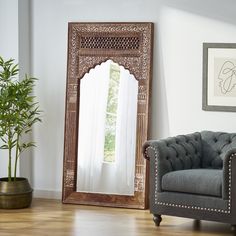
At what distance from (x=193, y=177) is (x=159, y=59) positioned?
1637 mm

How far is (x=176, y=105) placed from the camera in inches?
254

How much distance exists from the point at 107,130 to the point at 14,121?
1012 mm

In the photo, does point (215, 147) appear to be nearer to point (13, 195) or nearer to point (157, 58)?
point (157, 58)

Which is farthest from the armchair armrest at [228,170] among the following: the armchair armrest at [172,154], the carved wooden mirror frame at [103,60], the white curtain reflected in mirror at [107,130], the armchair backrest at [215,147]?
the white curtain reflected in mirror at [107,130]

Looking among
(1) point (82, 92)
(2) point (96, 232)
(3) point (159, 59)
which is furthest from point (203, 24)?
(2) point (96, 232)

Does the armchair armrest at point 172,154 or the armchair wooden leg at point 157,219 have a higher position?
the armchair armrest at point 172,154

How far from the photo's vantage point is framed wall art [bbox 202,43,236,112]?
6.21 meters

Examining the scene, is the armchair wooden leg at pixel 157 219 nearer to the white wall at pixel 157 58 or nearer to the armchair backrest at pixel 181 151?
the armchair backrest at pixel 181 151

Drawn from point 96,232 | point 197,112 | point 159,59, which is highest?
point 159,59

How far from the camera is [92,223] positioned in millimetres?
5680

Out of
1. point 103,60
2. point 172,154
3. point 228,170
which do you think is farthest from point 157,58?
point 228,170

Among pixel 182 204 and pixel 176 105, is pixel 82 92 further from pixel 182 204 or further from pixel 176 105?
pixel 182 204

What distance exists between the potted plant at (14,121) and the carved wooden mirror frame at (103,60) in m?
0.43

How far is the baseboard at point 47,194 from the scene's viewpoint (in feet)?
22.6
